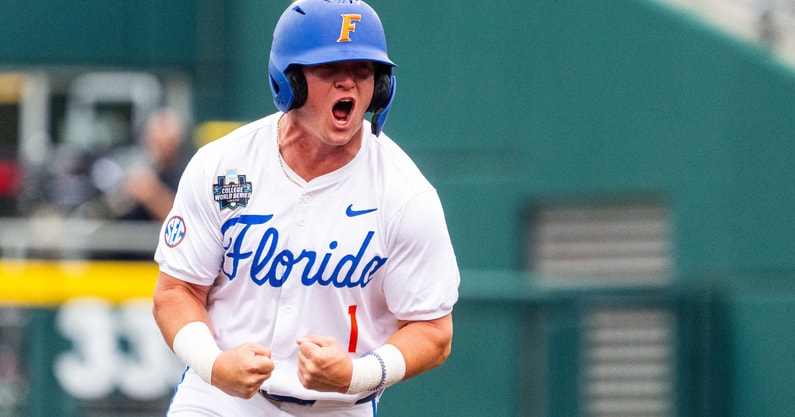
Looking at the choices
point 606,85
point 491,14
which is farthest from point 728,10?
point 491,14

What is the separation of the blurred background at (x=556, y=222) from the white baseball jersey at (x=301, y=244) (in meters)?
4.03

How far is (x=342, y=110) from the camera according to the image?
13.9 feet

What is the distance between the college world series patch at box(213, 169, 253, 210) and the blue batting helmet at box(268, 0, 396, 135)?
262mm

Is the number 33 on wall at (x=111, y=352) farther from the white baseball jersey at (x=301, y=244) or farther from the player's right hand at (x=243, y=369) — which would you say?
the player's right hand at (x=243, y=369)

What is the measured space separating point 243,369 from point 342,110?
0.82m

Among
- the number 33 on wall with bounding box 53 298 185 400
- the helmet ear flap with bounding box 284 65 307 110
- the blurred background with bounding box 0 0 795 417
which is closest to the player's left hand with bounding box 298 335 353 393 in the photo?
the helmet ear flap with bounding box 284 65 307 110

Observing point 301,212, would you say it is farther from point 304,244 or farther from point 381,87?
point 381,87

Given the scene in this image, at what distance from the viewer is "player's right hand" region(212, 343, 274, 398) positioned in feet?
13.0

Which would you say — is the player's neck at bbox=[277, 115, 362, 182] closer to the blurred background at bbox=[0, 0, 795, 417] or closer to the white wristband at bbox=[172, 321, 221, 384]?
the white wristband at bbox=[172, 321, 221, 384]

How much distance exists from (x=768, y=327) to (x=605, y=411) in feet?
3.50

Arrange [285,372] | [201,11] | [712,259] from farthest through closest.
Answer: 1. [201,11]
2. [712,259]
3. [285,372]

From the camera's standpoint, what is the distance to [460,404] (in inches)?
332

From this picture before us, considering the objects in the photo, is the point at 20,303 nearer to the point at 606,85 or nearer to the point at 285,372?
the point at 606,85

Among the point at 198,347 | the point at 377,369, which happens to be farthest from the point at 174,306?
the point at 377,369
